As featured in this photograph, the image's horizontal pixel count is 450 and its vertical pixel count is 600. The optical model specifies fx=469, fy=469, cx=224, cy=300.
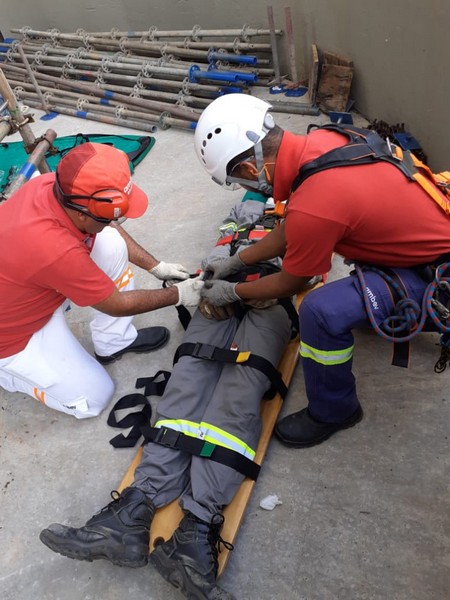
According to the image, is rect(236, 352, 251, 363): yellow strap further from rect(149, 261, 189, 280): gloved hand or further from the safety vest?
the safety vest

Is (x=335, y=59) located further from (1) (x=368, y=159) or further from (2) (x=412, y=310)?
(2) (x=412, y=310)

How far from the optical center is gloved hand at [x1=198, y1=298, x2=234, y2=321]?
2863mm

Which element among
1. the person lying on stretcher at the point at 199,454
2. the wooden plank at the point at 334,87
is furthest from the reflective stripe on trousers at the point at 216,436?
the wooden plank at the point at 334,87

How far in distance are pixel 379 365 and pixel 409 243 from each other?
3.33ft

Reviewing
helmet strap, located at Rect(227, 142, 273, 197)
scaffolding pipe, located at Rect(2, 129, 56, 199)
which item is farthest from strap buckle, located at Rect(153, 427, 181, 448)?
scaffolding pipe, located at Rect(2, 129, 56, 199)

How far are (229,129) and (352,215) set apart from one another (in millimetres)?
692

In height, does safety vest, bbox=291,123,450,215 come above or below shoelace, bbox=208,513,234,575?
above

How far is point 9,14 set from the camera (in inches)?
362

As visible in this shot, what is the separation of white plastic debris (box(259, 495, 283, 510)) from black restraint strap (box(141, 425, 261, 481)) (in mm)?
125

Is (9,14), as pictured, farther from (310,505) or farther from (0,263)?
(310,505)

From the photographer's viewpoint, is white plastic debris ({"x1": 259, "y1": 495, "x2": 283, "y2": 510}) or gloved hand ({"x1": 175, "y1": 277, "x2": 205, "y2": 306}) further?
gloved hand ({"x1": 175, "y1": 277, "x2": 205, "y2": 306})

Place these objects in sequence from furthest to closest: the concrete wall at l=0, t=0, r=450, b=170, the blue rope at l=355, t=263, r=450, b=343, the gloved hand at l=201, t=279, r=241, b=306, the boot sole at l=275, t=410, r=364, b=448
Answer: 1. the concrete wall at l=0, t=0, r=450, b=170
2. the gloved hand at l=201, t=279, r=241, b=306
3. the boot sole at l=275, t=410, r=364, b=448
4. the blue rope at l=355, t=263, r=450, b=343

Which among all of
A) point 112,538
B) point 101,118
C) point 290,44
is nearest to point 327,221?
point 112,538

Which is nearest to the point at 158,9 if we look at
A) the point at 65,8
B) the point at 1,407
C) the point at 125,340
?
the point at 65,8
